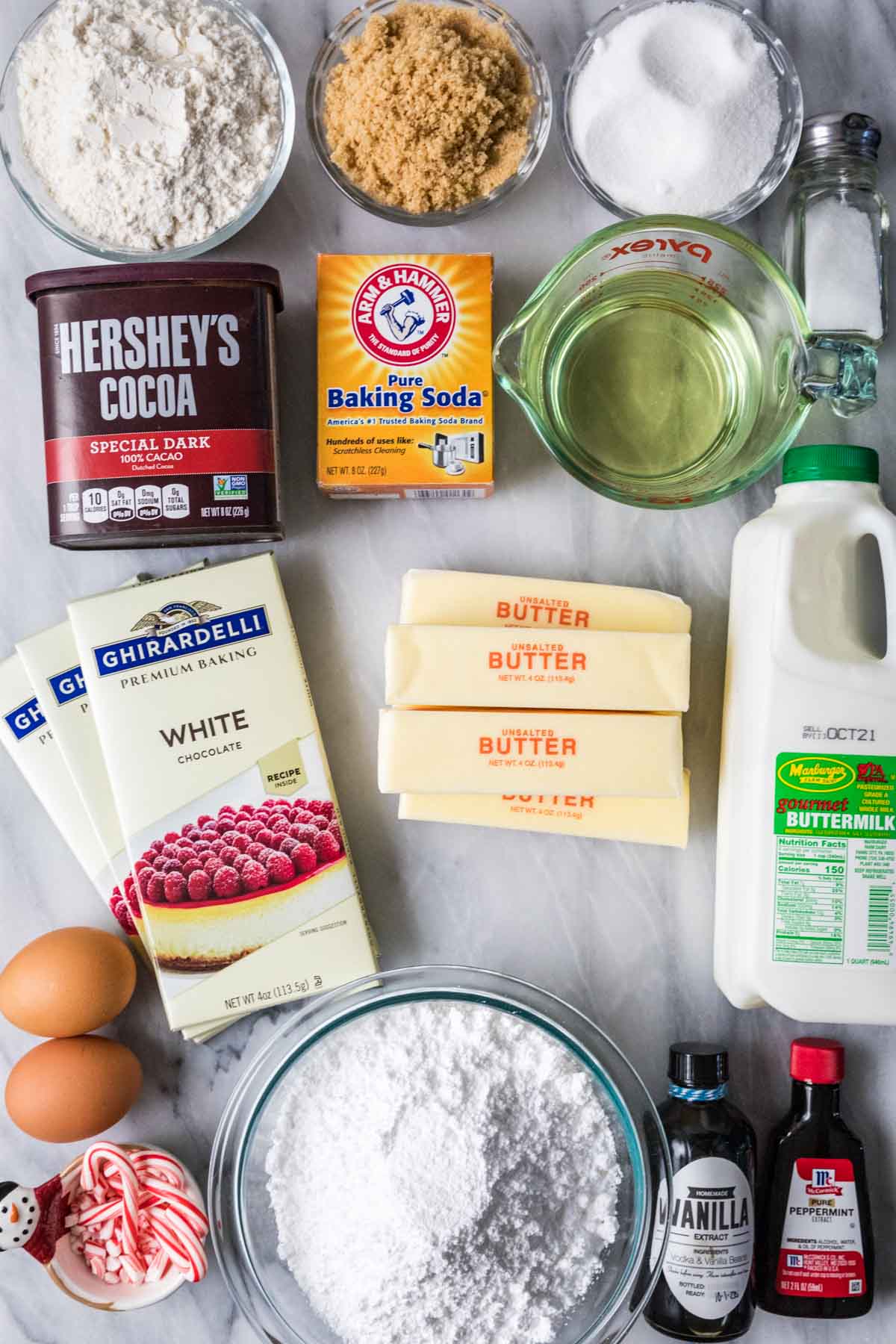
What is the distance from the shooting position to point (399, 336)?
34.7 inches

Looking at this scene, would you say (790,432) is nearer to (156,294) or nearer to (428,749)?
(428,749)

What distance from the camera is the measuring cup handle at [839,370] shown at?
817 millimetres

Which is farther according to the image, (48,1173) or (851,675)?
(48,1173)

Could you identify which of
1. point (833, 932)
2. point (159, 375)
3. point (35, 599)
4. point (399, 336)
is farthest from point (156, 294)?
point (833, 932)

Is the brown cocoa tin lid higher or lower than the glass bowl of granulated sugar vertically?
higher

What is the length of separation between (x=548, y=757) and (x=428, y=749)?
10 centimetres

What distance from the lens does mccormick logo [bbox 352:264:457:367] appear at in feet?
2.89

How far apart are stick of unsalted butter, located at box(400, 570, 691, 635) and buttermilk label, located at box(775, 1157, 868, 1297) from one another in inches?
19.7

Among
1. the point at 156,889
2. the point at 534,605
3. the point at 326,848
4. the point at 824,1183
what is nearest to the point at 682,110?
the point at 534,605

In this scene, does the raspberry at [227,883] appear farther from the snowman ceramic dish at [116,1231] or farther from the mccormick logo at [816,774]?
the mccormick logo at [816,774]

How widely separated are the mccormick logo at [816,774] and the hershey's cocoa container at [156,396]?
1.60 feet

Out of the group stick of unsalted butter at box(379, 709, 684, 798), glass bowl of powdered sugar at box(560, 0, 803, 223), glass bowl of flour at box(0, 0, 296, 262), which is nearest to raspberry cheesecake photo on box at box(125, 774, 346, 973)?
stick of unsalted butter at box(379, 709, 684, 798)

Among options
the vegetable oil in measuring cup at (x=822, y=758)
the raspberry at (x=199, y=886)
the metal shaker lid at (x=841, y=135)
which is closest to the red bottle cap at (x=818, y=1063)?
the vegetable oil in measuring cup at (x=822, y=758)

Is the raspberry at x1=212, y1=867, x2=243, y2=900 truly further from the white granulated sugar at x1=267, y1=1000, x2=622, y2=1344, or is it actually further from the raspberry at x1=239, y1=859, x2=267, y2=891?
the white granulated sugar at x1=267, y1=1000, x2=622, y2=1344
